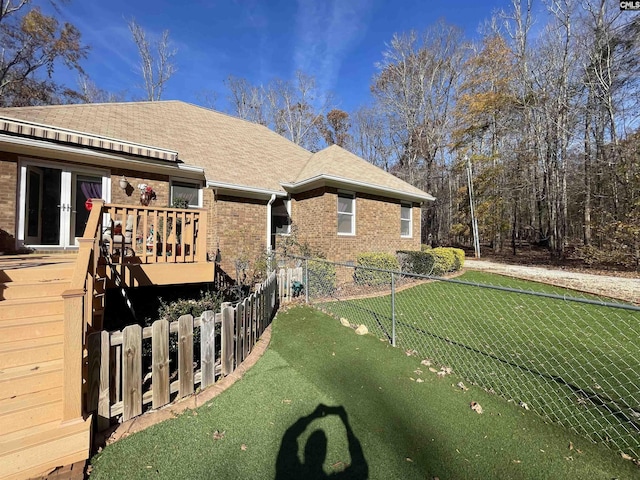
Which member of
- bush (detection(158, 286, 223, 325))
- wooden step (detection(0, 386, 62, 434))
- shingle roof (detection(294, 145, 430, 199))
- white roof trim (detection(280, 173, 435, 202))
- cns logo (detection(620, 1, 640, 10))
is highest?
cns logo (detection(620, 1, 640, 10))

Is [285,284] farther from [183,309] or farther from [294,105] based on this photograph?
[294,105]

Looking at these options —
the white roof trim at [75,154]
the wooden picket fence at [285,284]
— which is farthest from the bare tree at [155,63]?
the wooden picket fence at [285,284]

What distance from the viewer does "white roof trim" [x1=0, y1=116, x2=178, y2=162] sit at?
5598mm

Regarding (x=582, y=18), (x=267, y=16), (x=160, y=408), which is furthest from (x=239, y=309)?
(x=582, y=18)

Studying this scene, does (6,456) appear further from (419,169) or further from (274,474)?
(419,169)

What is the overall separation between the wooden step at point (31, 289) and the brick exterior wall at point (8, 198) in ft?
11.7

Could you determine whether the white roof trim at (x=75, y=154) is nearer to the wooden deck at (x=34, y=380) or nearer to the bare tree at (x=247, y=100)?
the wooden deck at (x=34, y=380)

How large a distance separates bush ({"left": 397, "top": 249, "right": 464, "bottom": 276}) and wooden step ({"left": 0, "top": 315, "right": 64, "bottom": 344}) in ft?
31.6

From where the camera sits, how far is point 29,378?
262 cm

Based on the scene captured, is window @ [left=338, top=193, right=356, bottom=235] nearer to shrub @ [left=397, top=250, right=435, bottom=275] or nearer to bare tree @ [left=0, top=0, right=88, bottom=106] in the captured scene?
shrub @ [left=397, top=250, right=435, bottom=275]

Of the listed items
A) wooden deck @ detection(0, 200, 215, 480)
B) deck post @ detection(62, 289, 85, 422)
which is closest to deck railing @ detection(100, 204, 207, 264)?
wooden deck @ detection(0, 200, 215, 480)

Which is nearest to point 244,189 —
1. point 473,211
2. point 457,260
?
point 457,260

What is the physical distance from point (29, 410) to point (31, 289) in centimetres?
189

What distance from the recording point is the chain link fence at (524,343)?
2934mm
